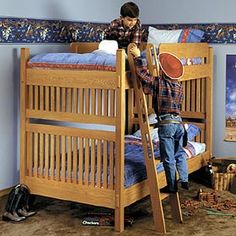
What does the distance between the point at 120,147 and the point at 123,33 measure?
114 centimetres

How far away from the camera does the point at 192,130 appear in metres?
4.28

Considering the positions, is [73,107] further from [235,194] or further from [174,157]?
[235,194]

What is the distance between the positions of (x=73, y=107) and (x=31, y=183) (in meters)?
0.59

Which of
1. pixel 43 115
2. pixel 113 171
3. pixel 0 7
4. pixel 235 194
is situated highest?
pixel 0 7

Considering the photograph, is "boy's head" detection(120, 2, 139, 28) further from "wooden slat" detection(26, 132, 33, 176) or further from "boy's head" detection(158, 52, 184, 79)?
"wooden slat" detection(26, 132, 33, 176)

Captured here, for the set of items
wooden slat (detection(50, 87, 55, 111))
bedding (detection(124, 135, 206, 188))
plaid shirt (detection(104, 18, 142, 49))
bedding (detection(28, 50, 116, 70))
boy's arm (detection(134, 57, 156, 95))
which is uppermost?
plaid shirt (detection(104, 18, 142, 49))

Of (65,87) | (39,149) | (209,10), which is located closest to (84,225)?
(39,149)

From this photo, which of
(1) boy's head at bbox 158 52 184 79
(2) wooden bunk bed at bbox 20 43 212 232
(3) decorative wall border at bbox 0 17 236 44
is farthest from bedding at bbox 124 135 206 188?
(3) decorative wall border at bbox 0 17 236 44

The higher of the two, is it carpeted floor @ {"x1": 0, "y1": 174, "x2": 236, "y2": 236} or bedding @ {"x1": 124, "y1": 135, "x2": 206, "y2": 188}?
bedding @ {"x1": 124, "y1": 135, "x2": 206, "y2": 188}

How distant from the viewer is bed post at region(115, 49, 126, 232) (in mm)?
3080

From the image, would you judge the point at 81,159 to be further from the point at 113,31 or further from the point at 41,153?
Answer: the point at 113,31

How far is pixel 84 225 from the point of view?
320cm

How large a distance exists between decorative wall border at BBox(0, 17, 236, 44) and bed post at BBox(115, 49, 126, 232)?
1.02 metres

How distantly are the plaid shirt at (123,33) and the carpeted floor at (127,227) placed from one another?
1.15 meters
